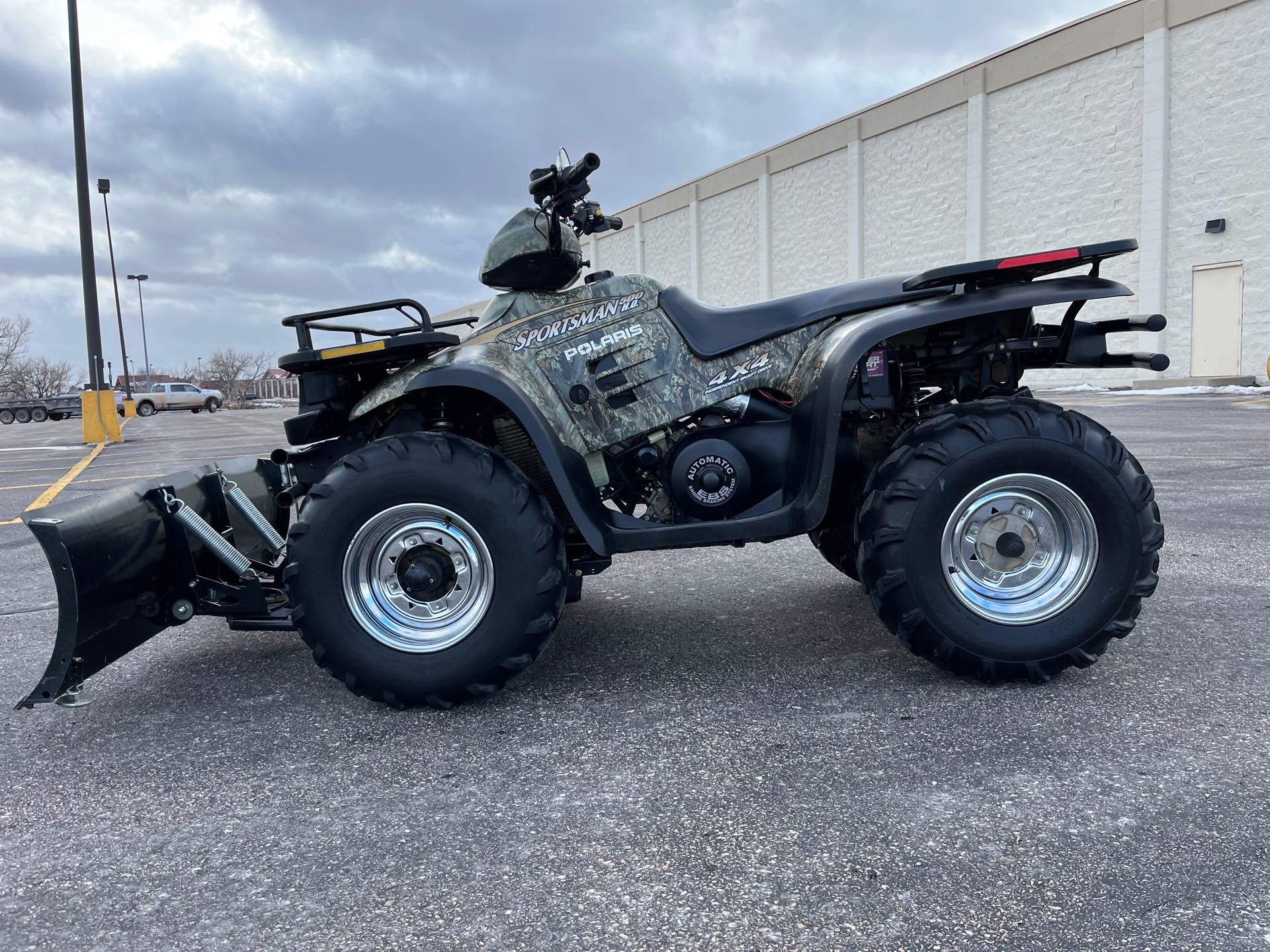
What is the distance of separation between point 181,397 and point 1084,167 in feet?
149

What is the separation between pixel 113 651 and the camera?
114 inches

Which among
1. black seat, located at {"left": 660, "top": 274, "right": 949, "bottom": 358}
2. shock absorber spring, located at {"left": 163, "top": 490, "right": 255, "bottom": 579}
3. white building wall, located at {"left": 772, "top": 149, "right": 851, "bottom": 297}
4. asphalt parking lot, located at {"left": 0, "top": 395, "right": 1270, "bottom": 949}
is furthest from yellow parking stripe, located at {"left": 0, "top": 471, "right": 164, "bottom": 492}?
white building wall, located at {"left": 772, "top": 149, "right": 851, "bottom": 297}

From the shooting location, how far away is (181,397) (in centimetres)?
4844

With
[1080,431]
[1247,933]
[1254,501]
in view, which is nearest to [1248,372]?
[1254,501]

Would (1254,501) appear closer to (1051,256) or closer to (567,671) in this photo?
(1051,256)

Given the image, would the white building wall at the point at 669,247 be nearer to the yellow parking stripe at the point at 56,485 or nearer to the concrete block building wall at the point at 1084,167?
the concrete block building wall at the point at 1084,167

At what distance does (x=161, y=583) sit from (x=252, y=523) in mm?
424

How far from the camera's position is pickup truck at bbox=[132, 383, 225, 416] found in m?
47.9

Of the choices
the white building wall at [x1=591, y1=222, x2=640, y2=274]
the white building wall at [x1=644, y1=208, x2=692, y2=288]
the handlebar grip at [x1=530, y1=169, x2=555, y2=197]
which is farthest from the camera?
the white building wall at [x1=591, y1=222, x2=640, y2=274]

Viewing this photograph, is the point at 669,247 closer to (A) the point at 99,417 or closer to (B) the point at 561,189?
(A) the point at 99,417

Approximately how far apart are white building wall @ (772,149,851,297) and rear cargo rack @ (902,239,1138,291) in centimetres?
3094

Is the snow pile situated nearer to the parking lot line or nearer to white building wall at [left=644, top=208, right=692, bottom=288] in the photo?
white building wall at [left=644, top=208, right=692, bottom=288]

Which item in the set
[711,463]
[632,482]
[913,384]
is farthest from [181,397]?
[913,384]

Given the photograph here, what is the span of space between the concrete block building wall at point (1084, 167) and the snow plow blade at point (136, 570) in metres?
14.9
